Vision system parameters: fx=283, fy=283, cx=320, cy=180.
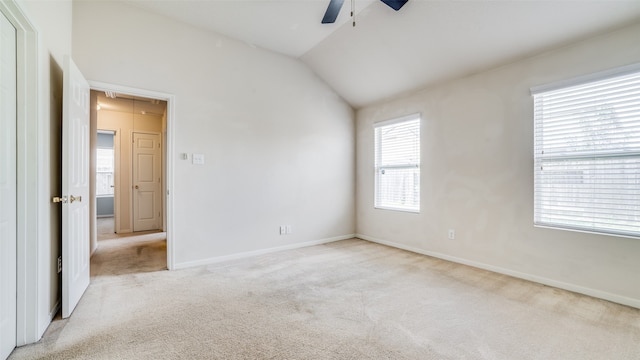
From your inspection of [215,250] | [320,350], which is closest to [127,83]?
[215,250]

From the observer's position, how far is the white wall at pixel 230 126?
124 inches

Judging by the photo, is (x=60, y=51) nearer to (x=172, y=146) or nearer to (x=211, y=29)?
(x=172, y=146)

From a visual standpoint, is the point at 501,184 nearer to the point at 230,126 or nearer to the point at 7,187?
the point at 230,126

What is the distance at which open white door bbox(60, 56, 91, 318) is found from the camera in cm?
219

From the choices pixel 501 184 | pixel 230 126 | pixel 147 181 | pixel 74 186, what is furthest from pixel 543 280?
pixel 147 181

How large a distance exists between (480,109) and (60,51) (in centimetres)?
436

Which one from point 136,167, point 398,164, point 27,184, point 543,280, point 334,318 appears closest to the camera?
point 27,184

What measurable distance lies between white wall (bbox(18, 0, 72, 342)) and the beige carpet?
31cm

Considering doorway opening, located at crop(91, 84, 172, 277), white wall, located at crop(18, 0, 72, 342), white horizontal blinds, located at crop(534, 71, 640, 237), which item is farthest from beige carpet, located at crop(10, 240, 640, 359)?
doorway opening, located at crop(91, 84, 172, 277)

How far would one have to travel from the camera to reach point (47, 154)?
209 cm

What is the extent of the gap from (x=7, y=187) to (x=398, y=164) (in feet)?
14.0

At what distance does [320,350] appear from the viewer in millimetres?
1804

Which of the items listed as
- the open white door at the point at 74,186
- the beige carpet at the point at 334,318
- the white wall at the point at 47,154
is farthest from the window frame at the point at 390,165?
the white wall at the point at 47,154

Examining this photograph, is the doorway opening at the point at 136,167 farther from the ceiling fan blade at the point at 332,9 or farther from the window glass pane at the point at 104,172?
the ceiling fan blade at the point at 332,9
